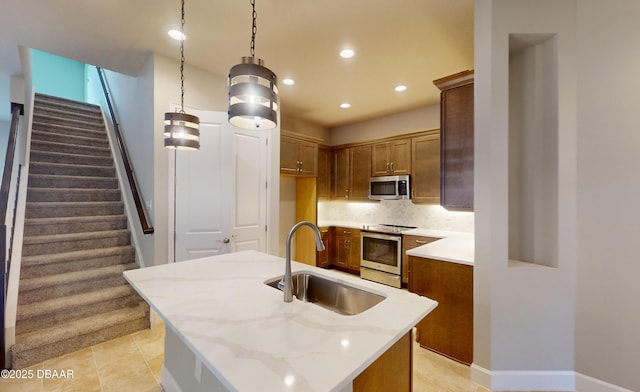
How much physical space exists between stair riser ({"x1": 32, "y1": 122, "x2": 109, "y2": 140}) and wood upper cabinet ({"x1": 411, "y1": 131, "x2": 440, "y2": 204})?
527cm

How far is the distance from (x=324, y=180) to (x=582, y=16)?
383 cm

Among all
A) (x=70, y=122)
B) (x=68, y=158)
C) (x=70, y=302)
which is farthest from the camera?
(x=70, y=122)

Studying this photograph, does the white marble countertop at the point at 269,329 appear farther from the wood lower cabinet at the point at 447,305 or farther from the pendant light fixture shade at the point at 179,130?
the wood lower cabinet at the point at 447,305

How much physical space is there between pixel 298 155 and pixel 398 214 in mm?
2019

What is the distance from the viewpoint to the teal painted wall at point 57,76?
549 cm

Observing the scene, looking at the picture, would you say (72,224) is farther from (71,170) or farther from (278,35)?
(278,35)

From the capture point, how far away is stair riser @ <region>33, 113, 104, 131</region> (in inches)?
163

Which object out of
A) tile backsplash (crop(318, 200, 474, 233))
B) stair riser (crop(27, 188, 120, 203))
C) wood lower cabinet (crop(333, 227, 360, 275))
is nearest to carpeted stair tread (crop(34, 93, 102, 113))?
stair riser (crop(27, 188, 120, 203))

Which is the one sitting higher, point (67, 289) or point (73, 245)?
point (73, 245)

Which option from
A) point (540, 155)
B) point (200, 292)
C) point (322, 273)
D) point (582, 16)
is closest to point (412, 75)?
point (582, 16)

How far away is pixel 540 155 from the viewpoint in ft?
6.31

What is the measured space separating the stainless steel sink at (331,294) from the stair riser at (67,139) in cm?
458

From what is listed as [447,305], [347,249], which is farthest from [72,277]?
[447,305]

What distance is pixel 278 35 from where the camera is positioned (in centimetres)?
238
